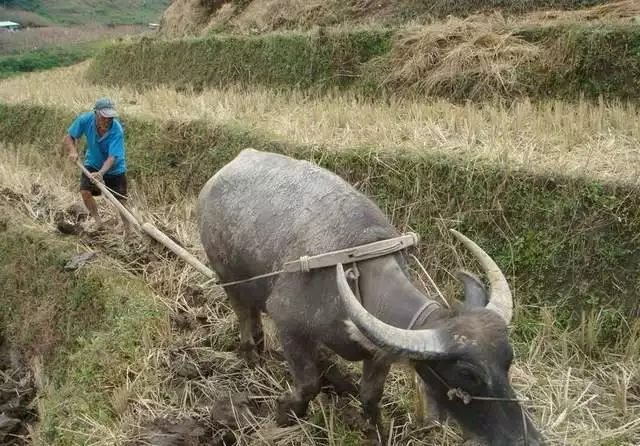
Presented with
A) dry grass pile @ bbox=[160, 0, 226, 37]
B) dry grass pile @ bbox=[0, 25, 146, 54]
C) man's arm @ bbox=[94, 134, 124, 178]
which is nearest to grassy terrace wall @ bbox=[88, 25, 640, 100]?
dry grass pile @ bbox=[160, 0, 226, 37]

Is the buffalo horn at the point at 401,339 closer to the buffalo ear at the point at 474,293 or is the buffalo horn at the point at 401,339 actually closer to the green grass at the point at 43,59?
the buffalo ear at the point at 474,293

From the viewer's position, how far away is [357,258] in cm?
310

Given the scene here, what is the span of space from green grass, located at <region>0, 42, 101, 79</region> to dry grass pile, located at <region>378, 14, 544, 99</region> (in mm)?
17415

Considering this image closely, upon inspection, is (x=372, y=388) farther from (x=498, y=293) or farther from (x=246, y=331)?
(x=246, y=331)

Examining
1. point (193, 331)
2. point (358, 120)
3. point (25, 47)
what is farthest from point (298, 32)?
point (25, 47)

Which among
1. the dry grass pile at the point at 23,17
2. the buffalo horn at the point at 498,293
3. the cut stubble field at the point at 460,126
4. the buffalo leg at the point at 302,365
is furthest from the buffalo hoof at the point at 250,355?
the dry grass pile at the point at 23,17

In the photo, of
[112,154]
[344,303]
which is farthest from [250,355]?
[112,154]

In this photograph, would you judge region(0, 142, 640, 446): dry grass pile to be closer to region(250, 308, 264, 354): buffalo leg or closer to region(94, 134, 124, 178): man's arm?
region(250, 308, 264, 354): buffalo leg

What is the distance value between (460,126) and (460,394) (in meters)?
4.00

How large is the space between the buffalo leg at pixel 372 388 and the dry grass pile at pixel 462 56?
4883mm

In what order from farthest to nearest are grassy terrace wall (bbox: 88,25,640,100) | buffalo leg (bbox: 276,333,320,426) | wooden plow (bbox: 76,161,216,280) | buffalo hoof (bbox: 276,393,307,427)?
1. grassy terrace wall (bbox: 88,25,640,100)
2. wooden plow (bbox: 76,161,216,280)
3. buffalo hoof (bbox: 276,393,307,427)
4. buffalo leg (bbox: 276,333,320,426)

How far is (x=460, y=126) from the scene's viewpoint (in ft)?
20.5

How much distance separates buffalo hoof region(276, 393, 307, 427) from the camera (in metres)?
3.50

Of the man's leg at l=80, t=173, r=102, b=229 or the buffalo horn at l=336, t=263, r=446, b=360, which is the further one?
the man's leg at l=80, t=173, r=102, b=229
